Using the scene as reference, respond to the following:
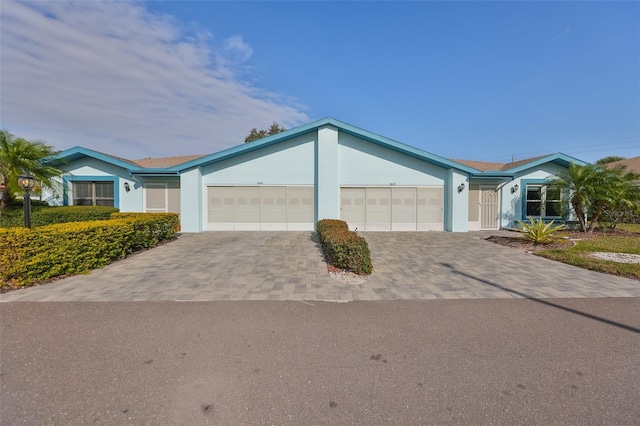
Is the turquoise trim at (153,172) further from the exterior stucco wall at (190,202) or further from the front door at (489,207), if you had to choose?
the front door at (489,207)

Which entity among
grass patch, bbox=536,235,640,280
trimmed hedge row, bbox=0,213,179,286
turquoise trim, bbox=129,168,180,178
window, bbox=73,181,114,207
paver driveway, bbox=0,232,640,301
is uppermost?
turquoise trim, bbox=129,168,180,178

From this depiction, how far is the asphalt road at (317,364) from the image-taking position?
2.18 m

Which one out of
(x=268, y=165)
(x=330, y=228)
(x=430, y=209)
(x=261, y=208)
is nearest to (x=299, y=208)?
(x=261, y=208)

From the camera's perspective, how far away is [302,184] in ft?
42.2

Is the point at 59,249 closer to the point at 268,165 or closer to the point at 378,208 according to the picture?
the point at 268,165

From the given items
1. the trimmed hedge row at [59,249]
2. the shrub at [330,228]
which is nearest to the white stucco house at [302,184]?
the shrub at [330,228]

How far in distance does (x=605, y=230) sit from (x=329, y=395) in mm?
16145

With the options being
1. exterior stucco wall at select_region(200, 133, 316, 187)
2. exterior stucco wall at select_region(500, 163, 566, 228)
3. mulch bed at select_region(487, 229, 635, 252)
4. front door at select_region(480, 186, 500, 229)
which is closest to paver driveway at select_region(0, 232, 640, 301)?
mulch bed at select_region(487, 229, 635, 252)

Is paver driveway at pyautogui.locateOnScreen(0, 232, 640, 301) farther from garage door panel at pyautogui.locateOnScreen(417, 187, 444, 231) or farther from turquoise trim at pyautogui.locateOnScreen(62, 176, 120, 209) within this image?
turquoise trim at pyautogui.locateOnScreen(62, 176, 120, 209)

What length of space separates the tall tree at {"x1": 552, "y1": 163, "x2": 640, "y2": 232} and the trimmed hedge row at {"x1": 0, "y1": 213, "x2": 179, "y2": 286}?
53.0 ft

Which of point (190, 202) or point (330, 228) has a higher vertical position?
point (190, 202)

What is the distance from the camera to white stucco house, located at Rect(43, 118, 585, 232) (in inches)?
492

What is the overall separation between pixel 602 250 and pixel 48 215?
62.9 feet

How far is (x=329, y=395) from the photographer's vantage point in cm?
235
